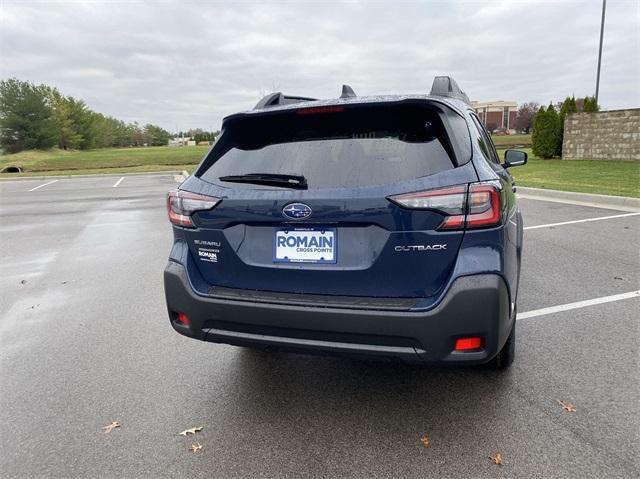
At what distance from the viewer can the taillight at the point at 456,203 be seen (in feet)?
7.16

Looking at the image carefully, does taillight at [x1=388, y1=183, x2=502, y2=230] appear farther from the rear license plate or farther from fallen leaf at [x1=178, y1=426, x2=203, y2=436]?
fallen leaf at [x1=178, y1=426, x2=203, y2=436]

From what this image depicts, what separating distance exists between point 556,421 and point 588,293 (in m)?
2.51

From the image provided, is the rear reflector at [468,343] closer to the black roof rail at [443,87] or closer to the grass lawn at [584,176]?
the black roof rail at [443,87]

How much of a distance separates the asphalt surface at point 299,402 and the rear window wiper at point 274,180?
136 cm

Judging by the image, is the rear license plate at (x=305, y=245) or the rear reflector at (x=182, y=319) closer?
the rear license plate at (x=305, y=245)

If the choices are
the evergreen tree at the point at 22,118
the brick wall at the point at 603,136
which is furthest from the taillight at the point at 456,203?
the evergreen tree at the point at 22,118

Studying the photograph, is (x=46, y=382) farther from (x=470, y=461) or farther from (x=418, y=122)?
(x=418, y=122)

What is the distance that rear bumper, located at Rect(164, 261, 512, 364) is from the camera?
2207 millimetres

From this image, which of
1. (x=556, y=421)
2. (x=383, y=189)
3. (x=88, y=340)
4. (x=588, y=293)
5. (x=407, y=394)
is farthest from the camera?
(x=588, y=293)

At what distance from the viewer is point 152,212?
11.4 meters

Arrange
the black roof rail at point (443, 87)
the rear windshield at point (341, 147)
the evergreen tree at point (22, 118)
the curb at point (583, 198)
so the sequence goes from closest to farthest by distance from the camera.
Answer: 1. the rear windshield at point (341, 147)
2. the black roof rail at point (443, 87)
3. the curb at point (583, 198)
4. the evergreen tree at point (22, 118)

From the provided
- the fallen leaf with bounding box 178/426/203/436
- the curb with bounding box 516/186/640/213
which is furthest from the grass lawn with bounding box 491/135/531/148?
the fallen leaf with bounding box 178/426/203/436

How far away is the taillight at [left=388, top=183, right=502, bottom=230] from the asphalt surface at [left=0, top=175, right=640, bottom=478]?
1185 mm

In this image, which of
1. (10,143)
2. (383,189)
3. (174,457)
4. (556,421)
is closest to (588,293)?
(556,421)
